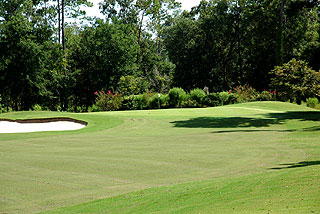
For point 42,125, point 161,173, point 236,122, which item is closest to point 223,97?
point 236,122

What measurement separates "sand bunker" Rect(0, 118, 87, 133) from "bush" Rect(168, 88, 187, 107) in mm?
11359

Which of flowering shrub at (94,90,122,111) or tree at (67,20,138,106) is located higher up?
tree at (67,20,138,106)

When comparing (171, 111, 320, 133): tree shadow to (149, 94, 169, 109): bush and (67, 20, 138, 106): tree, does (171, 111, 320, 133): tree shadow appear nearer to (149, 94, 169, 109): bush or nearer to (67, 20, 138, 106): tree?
(149, 94, 169, 109): bush

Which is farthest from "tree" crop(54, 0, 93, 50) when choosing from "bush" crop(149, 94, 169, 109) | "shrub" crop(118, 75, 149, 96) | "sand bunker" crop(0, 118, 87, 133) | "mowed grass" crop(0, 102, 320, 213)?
"mowed grass" crop(0, 102, 320, 213)

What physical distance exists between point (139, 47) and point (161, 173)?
128ft

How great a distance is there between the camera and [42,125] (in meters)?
18.7

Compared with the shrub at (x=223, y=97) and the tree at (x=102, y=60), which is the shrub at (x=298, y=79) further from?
the tree at (x=102, y=60)

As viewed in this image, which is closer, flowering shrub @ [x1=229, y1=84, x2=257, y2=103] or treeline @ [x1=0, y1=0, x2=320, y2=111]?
flowering shrub @ [x1=229, y1=84, x2=257, y2=103]

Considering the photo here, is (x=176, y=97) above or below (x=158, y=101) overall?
above

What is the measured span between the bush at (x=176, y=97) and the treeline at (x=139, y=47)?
857 centimetres

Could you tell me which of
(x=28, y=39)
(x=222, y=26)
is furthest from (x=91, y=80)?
(x=222, y=26)

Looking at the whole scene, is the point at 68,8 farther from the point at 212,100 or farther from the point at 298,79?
the point at 298,79

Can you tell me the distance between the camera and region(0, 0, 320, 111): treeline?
110ft

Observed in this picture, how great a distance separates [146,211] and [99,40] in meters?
37.6
